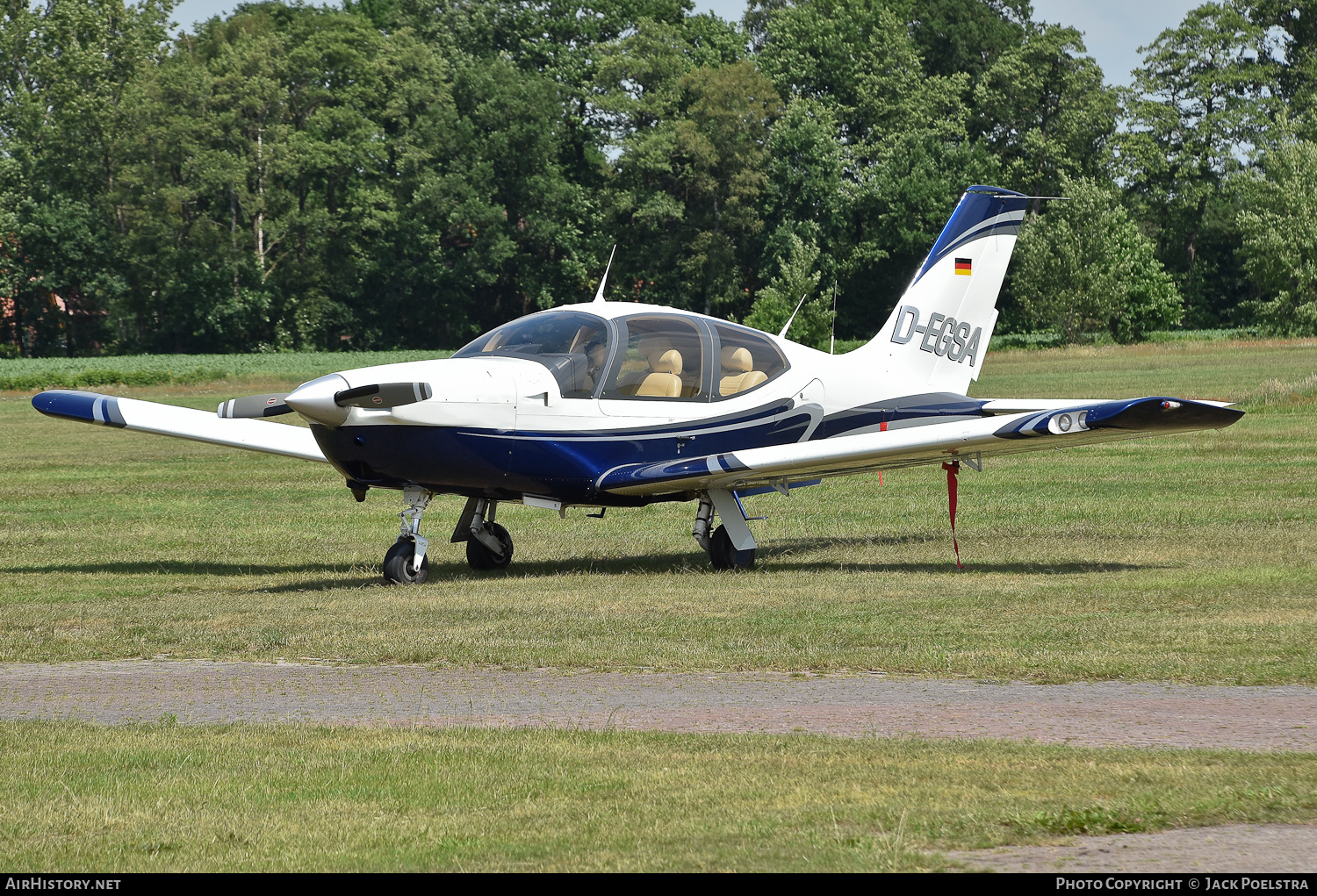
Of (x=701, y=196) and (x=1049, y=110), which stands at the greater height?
(x=1049, y=110)

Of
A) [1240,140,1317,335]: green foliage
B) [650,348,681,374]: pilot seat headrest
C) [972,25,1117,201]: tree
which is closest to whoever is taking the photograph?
[650,348,681,374]: pilot seat headrest

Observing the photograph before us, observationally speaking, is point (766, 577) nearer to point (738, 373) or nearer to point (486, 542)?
point (738, 373)

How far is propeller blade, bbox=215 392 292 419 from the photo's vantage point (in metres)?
12.9

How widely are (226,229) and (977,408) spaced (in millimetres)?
70688

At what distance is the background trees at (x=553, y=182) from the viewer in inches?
3130

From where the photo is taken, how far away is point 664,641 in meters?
9.94

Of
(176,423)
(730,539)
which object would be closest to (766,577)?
(730,539)

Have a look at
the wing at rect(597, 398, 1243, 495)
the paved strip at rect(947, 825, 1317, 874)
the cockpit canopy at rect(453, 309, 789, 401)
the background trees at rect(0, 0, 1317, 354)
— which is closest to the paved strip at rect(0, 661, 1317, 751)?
the paved strip at rect(947, 825, 1317, 874)

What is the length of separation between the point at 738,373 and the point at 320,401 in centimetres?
426

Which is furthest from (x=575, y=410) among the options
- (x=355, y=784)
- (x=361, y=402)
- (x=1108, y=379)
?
(x=1108, y=379)

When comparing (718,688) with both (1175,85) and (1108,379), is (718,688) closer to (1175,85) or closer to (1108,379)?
(1108,379)

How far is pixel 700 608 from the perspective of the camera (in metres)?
11.4

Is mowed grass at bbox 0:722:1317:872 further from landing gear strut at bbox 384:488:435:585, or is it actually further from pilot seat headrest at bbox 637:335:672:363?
pilot seat headrest at bbox 637:335:672:363

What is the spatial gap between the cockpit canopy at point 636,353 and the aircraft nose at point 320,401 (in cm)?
175
